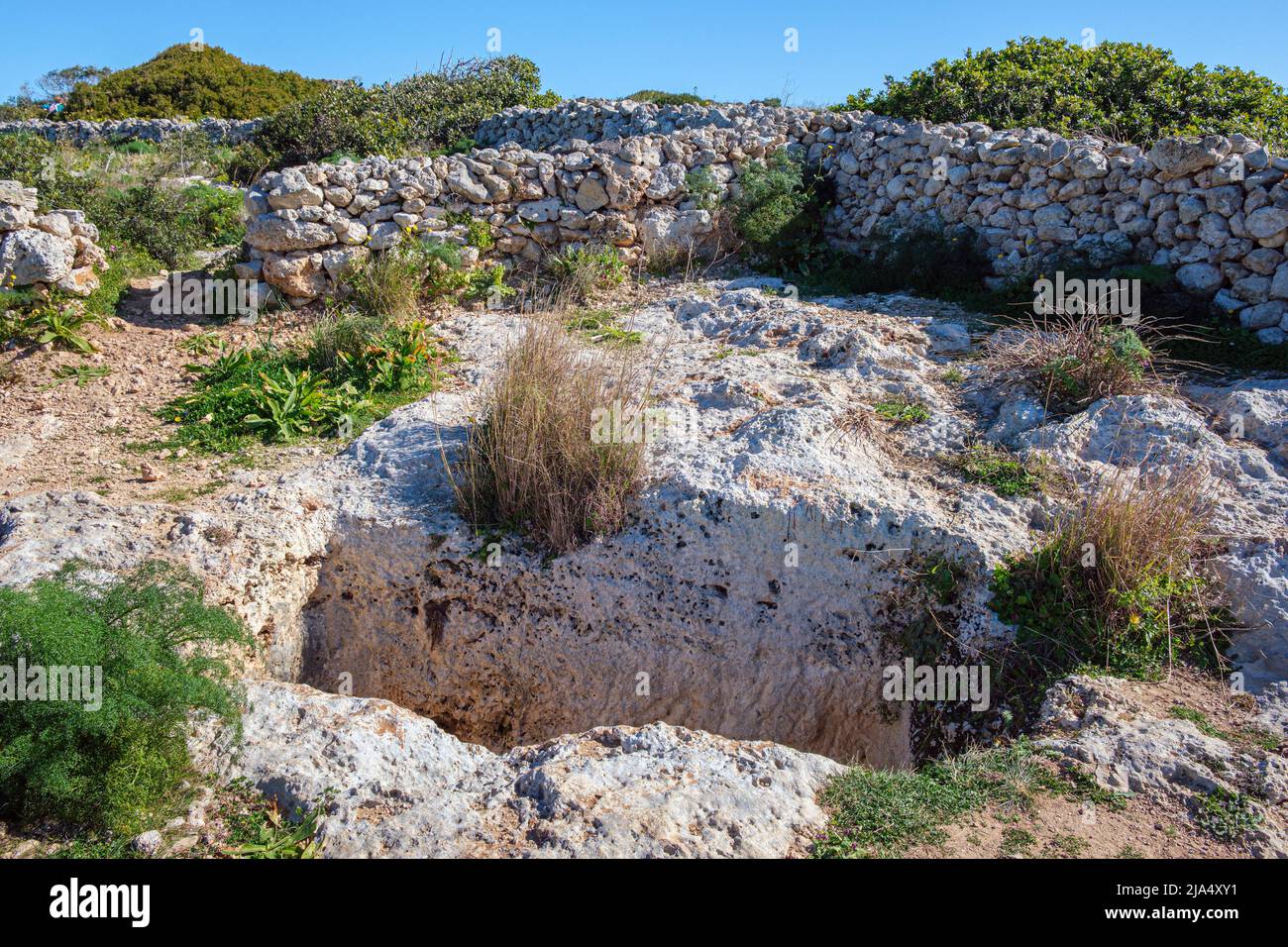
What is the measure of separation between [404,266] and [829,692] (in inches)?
209

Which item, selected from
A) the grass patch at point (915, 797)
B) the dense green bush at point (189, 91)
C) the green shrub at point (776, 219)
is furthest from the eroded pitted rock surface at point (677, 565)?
the dense green bush at point (189, 91)

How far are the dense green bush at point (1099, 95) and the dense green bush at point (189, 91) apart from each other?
1293cm

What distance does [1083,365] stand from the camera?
18.2 feet

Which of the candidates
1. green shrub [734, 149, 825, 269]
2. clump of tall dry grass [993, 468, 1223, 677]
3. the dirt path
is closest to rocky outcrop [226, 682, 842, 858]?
clump of tall dry grass [993, 468, 1223, 677]

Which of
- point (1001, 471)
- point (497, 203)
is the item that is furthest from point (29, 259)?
point (1001, 471)

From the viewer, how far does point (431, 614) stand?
488cm

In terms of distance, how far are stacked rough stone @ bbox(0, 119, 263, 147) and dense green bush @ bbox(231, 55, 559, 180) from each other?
2137mm

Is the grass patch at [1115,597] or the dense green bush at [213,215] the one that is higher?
the dense green bush at [213,215]

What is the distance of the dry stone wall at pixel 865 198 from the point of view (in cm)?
643

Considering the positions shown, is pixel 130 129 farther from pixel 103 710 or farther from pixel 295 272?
pixel 103 710

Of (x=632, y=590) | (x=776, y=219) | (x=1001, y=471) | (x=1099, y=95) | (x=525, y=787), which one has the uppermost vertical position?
(x=1099, y=95)

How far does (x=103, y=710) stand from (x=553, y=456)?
2.53 meters

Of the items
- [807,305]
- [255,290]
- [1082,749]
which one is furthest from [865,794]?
[255,290]

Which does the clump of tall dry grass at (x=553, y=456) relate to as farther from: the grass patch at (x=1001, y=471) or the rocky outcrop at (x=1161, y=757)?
the rocky outcrop at (x=1161, y=757)
